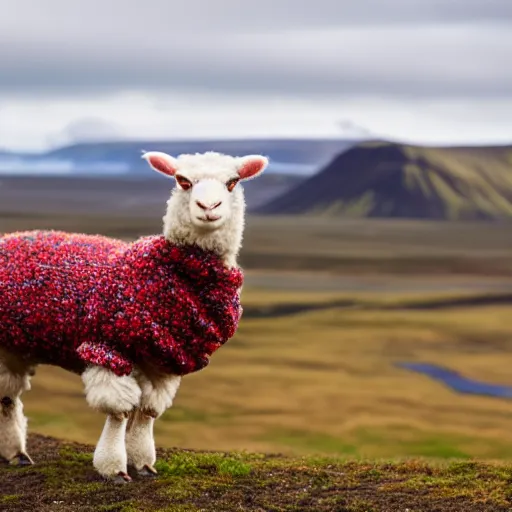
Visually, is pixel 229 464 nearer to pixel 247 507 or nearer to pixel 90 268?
pixel 247 507

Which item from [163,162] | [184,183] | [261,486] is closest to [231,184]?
[184,183]

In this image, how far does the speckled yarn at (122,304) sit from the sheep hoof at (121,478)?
1.45m

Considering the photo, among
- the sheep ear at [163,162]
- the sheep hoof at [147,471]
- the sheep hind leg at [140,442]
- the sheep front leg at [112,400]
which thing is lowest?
the sheep hoof at [147,471]

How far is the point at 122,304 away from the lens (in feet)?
36.7

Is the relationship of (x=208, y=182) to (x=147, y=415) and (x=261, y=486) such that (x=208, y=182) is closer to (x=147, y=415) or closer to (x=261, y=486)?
(x=147, y=415)

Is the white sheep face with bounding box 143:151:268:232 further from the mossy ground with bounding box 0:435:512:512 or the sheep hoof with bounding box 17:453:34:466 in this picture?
the sheep hoof with bounding box 17:453:34:466

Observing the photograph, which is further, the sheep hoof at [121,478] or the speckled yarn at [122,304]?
the sheep hoof at [121,478]

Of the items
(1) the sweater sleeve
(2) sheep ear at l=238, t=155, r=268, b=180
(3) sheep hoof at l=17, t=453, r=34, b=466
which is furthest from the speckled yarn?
(3) sheep hoof at l=17, t=453, r=34, b=466

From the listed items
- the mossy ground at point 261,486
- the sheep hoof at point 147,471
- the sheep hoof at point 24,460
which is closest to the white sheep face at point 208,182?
the mossy ground at point 261,486

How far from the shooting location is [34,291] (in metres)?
11.6

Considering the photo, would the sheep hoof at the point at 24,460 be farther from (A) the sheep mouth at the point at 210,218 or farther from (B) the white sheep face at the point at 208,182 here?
(A) the sheep mouth at the point at 210,218

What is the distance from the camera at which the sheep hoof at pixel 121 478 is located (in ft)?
39.3

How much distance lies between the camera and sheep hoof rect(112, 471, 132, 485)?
12.0 metres

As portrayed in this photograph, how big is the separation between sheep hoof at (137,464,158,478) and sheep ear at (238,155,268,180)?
13.8ft
